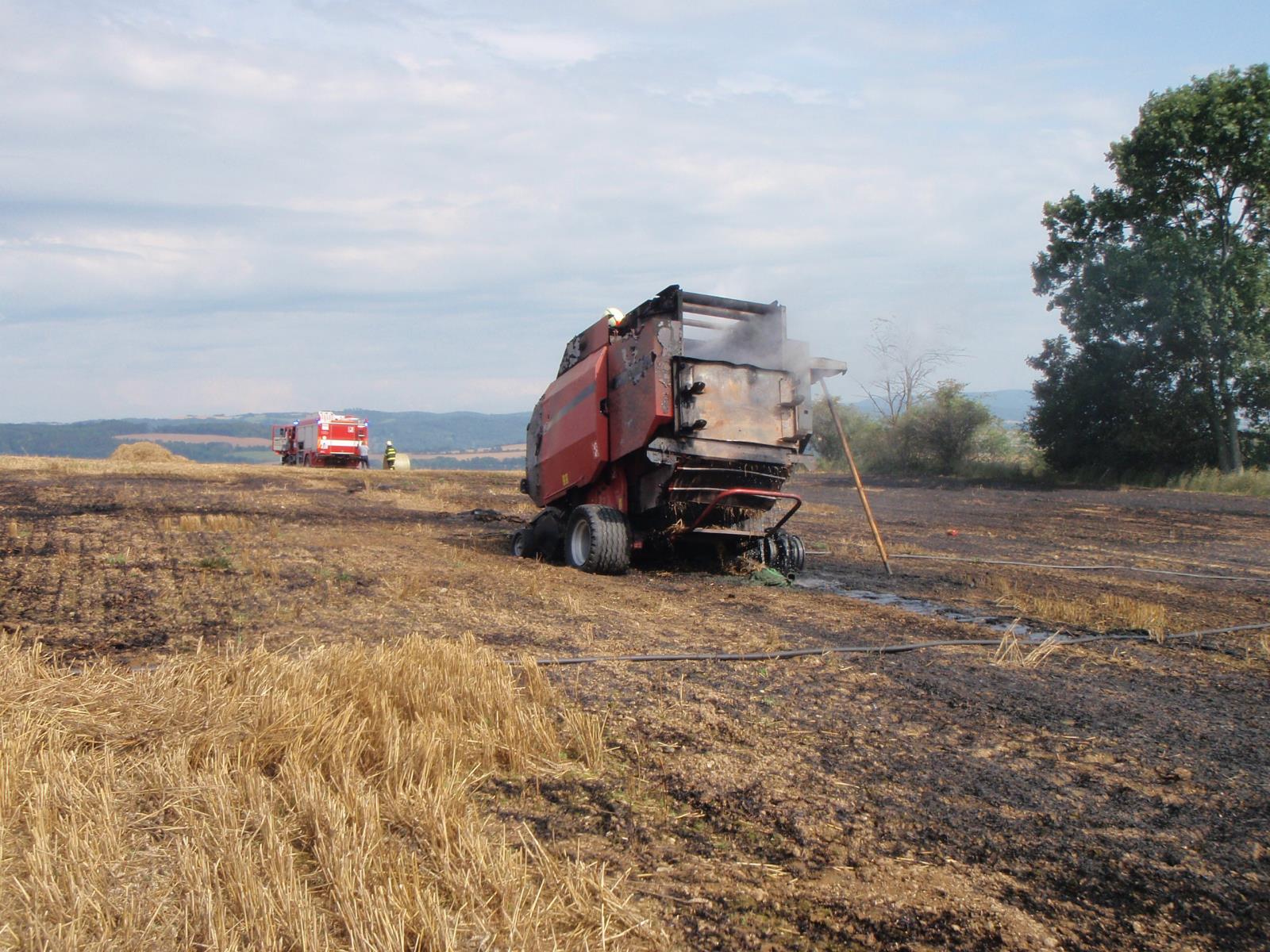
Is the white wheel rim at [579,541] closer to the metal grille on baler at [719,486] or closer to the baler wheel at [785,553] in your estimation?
the metal grille on baler at [719,486]

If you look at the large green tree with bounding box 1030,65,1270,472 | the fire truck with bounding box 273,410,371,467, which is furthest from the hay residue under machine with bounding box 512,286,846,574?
the fire truck with bounding box 273,410,371,467

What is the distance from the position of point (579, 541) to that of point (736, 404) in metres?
2.53

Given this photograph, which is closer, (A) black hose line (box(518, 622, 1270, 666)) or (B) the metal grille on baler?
(A) black hose line (box(518, 622, 1270, 666))

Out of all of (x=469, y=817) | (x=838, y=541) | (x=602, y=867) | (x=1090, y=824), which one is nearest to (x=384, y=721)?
(x=469, y=817)

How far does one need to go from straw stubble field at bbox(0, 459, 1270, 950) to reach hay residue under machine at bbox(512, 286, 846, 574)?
228 cm

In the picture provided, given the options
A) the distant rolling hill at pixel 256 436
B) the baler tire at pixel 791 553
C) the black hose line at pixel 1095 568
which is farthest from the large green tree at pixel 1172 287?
the baler tire at pixel 791 553

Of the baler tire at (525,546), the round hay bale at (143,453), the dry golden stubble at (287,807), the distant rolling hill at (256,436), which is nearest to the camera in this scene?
the dry golden stubble at (287,807)

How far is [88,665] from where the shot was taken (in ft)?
17.4

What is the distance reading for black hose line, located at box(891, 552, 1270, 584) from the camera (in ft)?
36.2

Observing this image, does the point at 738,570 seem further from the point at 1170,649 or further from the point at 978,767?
the point at 978,767

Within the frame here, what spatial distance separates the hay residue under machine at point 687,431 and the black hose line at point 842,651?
3471 millimetres

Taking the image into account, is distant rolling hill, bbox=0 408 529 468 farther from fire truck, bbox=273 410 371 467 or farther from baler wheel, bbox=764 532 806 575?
baler wheel, bbox=764 532 806 575

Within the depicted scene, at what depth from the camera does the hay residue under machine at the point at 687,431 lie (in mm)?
10078

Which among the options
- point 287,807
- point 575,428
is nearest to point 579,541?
point 575,428
